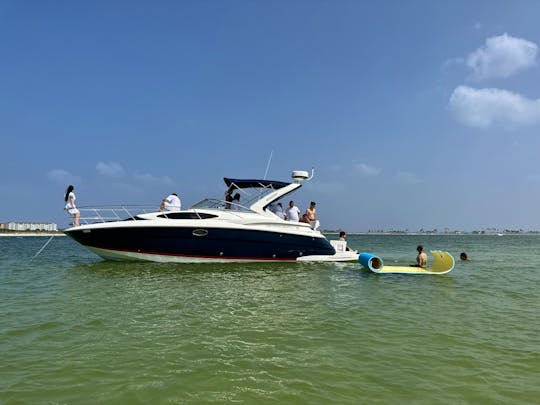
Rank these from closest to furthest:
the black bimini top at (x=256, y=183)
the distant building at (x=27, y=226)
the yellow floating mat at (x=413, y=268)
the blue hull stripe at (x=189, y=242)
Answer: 1. the yellow floating mat at (x=413, y=268)
2. the blue hull stripe at (x=189, y=242)
3. the black bimini top at (x=256, y=183)
4. the distant building at (x=27, y=226)

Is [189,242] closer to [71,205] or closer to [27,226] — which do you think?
[71,205]

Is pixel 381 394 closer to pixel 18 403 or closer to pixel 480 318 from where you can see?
pixel 18 403

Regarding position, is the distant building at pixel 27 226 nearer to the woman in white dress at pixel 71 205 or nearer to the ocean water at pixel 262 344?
the woman in white dress at pixel 71 205

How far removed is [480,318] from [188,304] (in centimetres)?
585

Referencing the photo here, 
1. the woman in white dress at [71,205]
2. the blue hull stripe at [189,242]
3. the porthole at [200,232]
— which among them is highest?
the woman in white dress at [71,205]

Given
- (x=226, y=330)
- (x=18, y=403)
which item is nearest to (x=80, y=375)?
(x=18, y=403)

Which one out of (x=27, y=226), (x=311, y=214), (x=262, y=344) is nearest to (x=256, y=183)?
(x=311, y=214)

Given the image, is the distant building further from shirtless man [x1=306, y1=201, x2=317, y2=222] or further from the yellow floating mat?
the yellow floating mat

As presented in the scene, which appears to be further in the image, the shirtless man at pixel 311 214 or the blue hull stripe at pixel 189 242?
the shirtless man at pixel 311 214

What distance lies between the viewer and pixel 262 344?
5.26 meters

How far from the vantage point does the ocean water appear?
3801mm

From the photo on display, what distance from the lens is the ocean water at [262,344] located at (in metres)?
3.80

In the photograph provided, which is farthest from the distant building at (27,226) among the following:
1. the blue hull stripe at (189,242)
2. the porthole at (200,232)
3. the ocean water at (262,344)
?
the ocean water at (262,344)

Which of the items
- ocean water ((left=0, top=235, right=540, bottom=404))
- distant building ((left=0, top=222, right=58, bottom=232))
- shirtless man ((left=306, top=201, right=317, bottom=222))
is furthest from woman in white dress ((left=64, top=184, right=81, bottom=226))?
distant building ((left=0, top=222, right=58, bottom=232))
